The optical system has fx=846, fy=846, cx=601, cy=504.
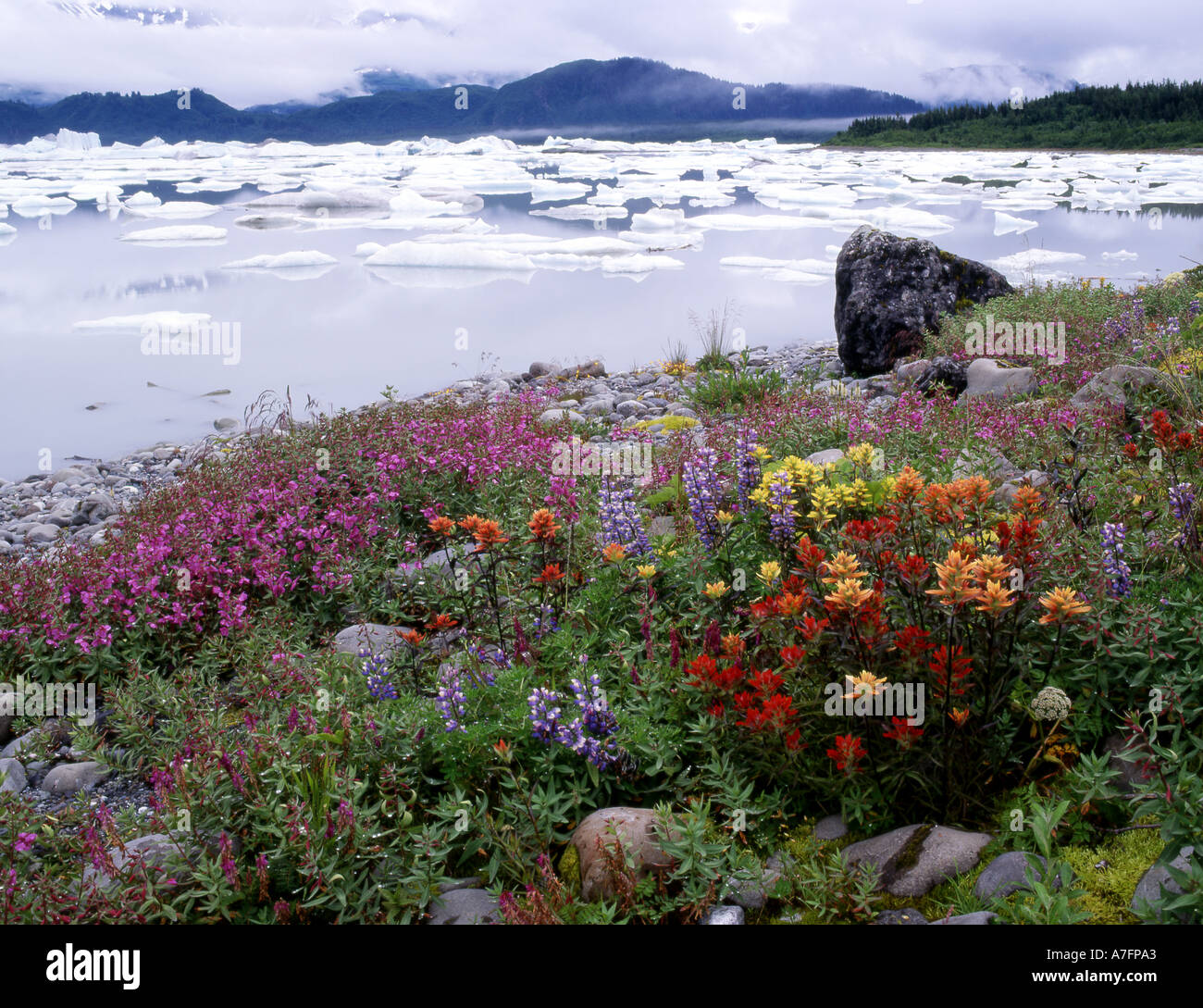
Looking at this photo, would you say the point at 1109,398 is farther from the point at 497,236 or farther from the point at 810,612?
the point at 497,236

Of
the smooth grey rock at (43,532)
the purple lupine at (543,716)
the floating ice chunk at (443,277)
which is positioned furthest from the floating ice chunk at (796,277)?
the purple lupine at (543,716)

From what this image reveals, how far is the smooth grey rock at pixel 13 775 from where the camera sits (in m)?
4.18

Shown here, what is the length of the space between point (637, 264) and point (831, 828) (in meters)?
19.9

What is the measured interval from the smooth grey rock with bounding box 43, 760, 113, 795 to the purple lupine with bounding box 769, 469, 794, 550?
342 centimetres

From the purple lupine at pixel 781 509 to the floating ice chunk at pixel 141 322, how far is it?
48.5 ft

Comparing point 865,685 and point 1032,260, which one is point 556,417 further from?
point 1032,260

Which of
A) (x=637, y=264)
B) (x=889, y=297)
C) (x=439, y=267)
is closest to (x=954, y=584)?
(x=889, y=297)

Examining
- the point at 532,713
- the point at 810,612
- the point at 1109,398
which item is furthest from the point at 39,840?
the point at 1109,398

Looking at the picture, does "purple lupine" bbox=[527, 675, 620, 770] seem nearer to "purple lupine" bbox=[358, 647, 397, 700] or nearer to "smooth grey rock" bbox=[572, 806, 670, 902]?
"smooth grey rock" bbox=[572, 806, 670, 902]

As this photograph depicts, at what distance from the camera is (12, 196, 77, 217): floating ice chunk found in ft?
114

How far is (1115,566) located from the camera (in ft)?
10.8

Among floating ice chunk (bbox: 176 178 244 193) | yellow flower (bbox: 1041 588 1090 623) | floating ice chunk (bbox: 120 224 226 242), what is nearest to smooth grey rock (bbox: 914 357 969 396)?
yellow flower (bbox: 1041 588 1090 623)
